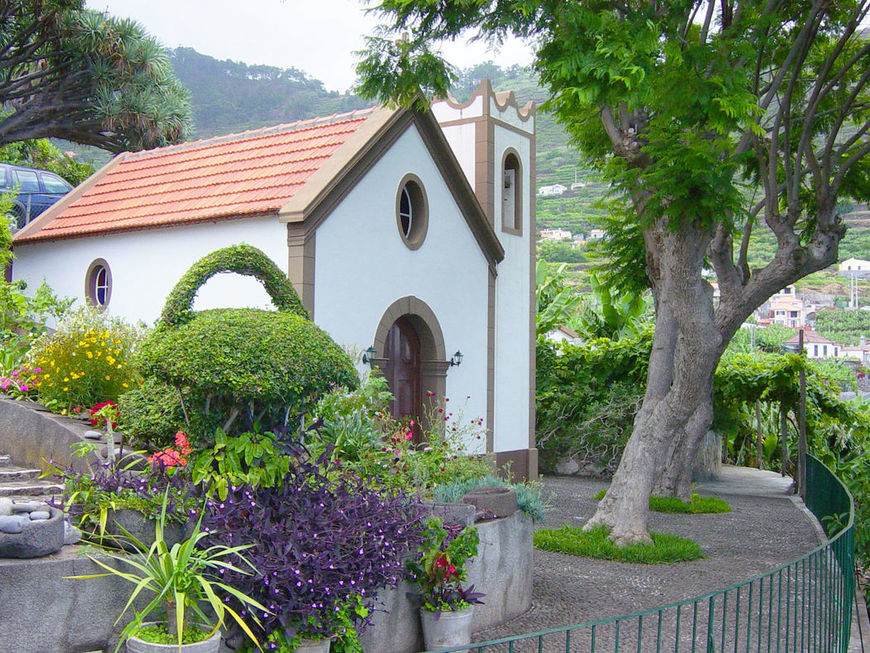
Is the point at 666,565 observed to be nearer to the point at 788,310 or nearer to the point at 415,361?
the point at 415,361

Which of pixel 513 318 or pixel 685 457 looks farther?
pixel 513 318

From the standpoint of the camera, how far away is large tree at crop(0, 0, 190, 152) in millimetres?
24875

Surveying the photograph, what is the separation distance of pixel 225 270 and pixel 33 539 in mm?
2641

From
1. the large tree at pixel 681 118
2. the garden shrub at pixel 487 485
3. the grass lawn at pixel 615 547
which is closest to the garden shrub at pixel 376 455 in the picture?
the garden shrub at pixel 487 485

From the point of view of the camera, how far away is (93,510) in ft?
19.5

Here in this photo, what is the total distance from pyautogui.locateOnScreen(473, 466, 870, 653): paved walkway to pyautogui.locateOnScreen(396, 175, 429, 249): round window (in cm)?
490

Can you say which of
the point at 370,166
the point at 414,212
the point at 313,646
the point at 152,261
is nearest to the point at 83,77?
the point at 152,261

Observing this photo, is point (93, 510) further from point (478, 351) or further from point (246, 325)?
point (478, 351)

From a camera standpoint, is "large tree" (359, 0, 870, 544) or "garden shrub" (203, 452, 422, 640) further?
"large tree" (359, 0, 870, 544)

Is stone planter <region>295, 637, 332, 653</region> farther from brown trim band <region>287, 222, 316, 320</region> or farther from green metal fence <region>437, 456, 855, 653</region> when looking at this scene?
brown trim band <region>287, 222, 316, 320</region>

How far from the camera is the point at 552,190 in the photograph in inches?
3735

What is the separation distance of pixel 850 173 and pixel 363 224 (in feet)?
24.1

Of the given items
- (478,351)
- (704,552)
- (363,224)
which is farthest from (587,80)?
(478,351)

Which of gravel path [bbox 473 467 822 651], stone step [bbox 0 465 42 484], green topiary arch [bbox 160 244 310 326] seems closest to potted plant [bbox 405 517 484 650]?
gravel path [bbox 473 467 822 651]
